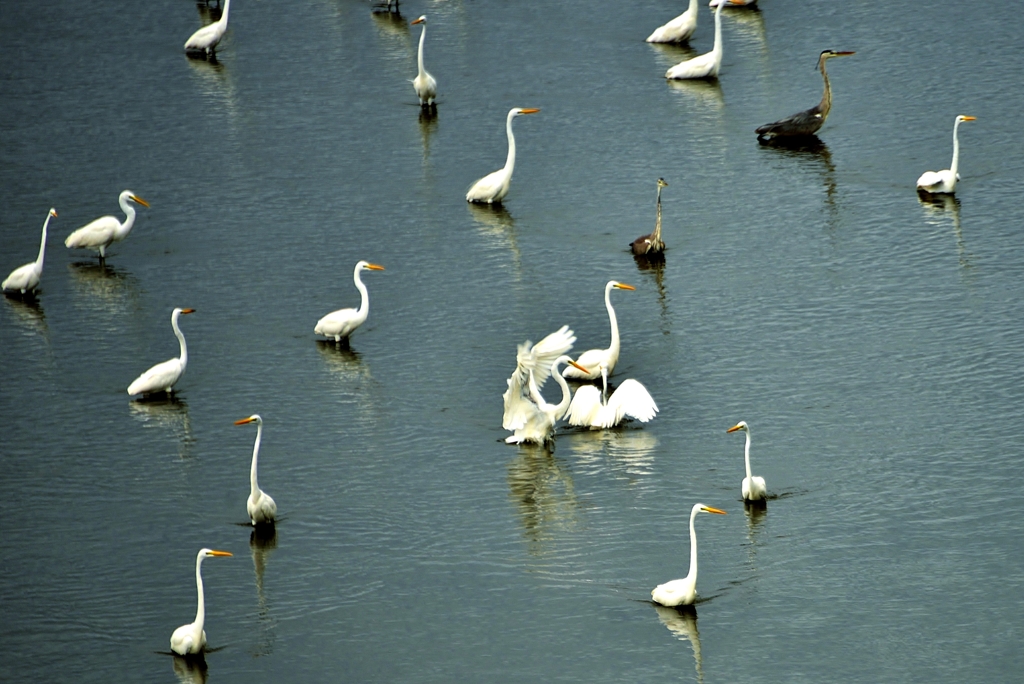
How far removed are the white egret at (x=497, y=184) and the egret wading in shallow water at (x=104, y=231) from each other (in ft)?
20.0

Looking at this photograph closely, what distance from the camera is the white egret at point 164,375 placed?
2383cm

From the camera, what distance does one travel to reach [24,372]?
2552cm

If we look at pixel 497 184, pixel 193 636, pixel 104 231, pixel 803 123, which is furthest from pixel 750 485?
pixel 803 123

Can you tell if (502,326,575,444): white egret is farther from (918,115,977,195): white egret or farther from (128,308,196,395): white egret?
(918,115,977,195): white egret

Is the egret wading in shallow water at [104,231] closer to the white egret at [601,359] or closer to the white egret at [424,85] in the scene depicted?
the white egret at [424,85]

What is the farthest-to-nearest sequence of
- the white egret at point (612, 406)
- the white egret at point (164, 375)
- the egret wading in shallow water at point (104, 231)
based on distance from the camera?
1. the egret wading in shallow water at point (104, 231)
2. the white egret at point (164, 375)
3. the white egret at point (612, 406)

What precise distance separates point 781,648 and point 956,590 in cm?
235

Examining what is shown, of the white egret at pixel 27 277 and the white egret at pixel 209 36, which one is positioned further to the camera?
the white egret at pixel 209 36

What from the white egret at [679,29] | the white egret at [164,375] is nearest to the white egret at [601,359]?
the white egret at [164,375]

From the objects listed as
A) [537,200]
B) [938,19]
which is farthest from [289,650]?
[938,19]

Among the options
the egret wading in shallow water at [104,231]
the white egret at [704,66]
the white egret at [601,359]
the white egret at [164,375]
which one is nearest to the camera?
the white egret at [601,359]

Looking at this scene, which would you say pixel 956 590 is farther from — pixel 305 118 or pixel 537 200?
pixel 305 118

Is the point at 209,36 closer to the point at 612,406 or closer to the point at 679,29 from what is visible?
the point at 679,29

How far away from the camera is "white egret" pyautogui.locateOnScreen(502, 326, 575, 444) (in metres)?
21.4
